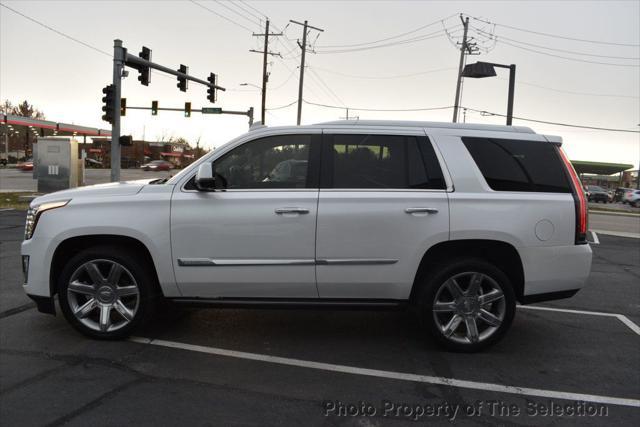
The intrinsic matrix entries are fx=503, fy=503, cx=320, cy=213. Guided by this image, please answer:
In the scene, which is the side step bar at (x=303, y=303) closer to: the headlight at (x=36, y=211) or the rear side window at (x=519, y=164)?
the rear side window at (x=519, y=164)

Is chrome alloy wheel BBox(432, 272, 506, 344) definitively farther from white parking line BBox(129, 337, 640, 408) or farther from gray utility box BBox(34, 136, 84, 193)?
gray utility box BBox(34, 136, 84, 193)

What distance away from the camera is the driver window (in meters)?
4.27

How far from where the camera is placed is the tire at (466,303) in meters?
4.21

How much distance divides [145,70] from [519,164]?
17686mm

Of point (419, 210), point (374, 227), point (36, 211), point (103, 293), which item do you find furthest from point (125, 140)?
point (419, 210)

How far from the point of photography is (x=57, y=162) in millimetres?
20078

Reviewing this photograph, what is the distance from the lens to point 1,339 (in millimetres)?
4410

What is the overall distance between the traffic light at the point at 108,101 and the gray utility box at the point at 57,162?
3093mm

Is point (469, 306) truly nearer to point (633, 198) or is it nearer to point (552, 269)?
point (552, 269)

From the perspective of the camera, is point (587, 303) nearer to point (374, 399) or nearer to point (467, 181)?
point (467, 181)

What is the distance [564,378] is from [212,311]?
3405 millimetres

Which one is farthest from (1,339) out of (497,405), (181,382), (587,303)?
(587,303)

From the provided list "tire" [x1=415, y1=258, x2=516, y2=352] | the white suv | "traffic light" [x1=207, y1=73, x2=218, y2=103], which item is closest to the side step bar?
the white suv

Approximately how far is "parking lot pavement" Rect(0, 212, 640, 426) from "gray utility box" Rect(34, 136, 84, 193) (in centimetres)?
1650
